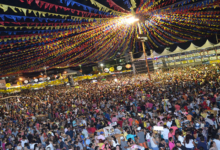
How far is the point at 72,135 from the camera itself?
28.8 feet

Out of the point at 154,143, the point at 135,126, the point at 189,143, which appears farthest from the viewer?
the point at 135,126

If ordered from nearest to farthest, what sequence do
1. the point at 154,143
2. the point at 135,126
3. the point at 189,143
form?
the point at 189,143 → the point at 154,143 → the point at 135,126

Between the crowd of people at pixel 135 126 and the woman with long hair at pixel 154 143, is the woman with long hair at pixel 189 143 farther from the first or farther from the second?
the woman with long hair at pixel 154 143

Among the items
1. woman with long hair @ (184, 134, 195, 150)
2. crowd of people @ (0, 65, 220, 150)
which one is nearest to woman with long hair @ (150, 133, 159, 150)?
crowd of people @ (0, 65, 220, 150)

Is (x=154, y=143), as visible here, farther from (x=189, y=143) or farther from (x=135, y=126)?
(x=135, y=126)

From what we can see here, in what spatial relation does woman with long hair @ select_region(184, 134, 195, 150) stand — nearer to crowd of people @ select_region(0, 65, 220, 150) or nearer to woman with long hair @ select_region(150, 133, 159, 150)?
crowd of people @ select_region(0, 65, 220, 150)

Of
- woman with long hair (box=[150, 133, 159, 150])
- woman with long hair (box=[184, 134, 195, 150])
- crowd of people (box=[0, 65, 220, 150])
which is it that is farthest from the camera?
crowd of people (box=[0, 65, 220, 150])

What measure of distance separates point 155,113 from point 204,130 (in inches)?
130

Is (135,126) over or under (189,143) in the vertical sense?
under

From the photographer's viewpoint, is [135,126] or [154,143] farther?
[135,126]

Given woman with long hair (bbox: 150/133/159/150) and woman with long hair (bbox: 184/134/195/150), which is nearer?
woman with long hair (bbox: 184/134/195/150)

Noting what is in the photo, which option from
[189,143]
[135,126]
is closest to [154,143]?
[189,143]

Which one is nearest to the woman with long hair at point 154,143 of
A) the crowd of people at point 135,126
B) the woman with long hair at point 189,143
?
the crowd of people at point 135,126

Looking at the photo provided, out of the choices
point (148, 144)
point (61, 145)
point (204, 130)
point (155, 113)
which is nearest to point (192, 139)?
point (204, 130)
